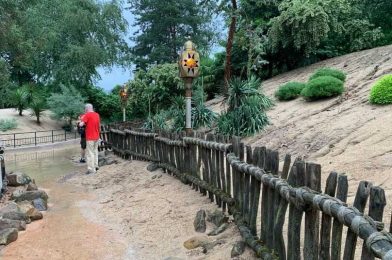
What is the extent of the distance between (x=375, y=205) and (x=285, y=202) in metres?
1.38

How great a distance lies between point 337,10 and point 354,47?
86.1 inches

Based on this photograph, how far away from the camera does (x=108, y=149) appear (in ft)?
53.9

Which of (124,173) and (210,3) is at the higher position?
(210,3)

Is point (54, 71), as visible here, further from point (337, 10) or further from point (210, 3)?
point (337, 10)

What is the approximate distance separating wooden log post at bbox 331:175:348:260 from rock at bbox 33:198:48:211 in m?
6.25

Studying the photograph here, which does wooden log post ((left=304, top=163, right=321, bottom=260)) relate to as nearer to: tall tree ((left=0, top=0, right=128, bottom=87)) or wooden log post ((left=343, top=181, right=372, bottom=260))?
wooden log post ((left=343, top=181, right=372, bottom=260))

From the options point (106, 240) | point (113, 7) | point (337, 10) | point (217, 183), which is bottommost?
point (106, 240)

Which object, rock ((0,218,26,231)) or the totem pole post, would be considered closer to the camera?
rock ((0,218,26,231))

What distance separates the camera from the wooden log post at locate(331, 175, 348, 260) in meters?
2.94

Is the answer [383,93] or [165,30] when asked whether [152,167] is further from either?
[165,30]

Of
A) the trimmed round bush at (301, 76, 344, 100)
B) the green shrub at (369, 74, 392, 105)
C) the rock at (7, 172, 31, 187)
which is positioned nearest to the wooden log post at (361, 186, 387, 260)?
the green shrub at (369, 74, 392, 105)

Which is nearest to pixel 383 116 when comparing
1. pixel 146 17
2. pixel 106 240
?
pixel 106 240

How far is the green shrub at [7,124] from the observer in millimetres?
24984

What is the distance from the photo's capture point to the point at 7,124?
25.3m
